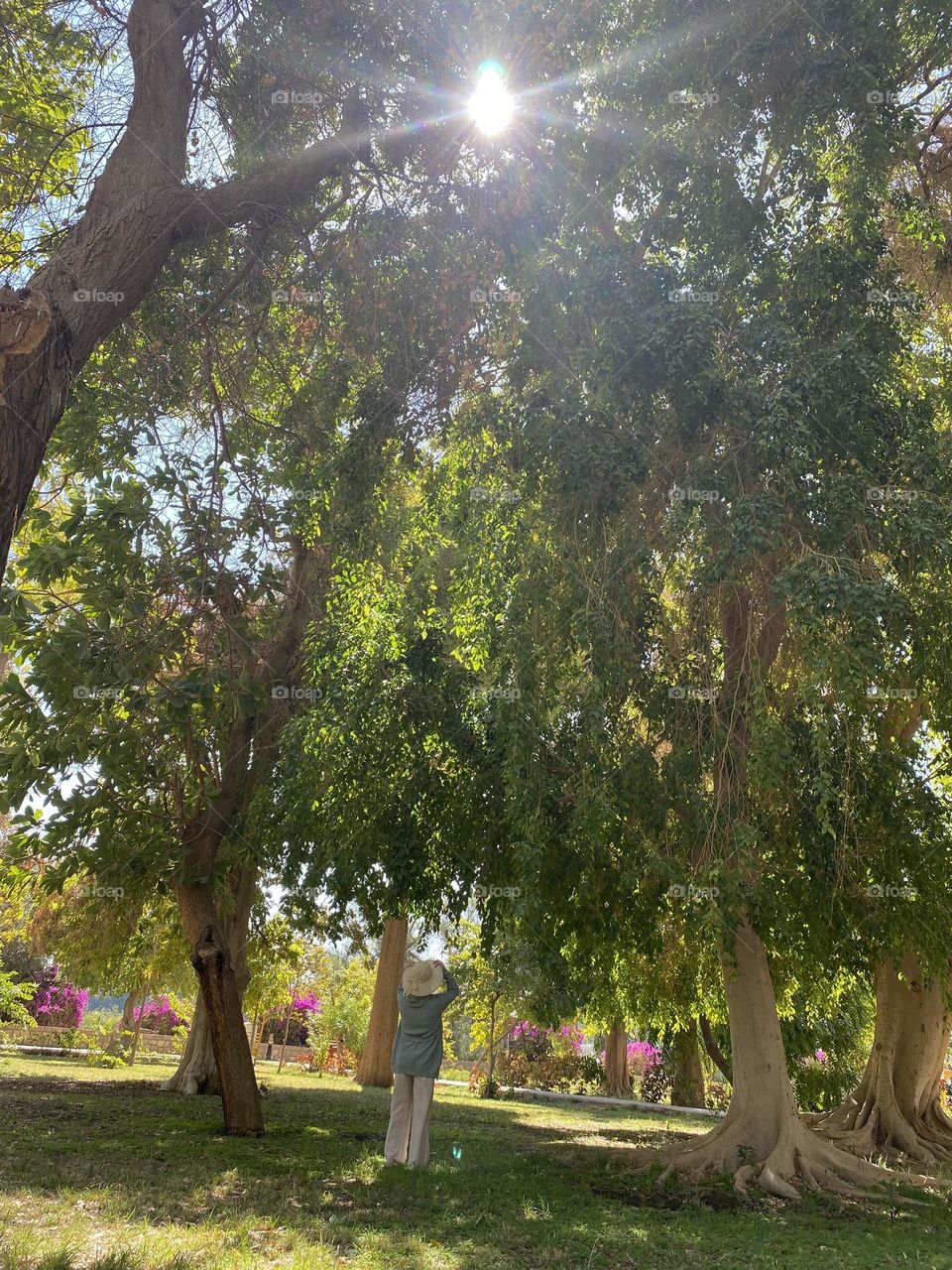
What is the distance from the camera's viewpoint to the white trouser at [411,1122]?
26.4 feet

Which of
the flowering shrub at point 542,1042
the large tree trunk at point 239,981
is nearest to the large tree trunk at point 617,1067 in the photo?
the flowering shrub at point 542,1042

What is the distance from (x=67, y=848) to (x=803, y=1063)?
12.6m

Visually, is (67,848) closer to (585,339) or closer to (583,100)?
(585,339)

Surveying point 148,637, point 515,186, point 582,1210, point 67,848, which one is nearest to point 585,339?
point 515,186

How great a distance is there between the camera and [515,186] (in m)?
8.91

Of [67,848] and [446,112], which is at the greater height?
[446,112]

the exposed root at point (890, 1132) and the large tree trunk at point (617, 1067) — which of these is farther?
the large tree trunk at point (617, 1067)

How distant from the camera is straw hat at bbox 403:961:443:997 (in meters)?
8.28

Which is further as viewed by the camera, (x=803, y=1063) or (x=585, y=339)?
(x=803, y=1063)
